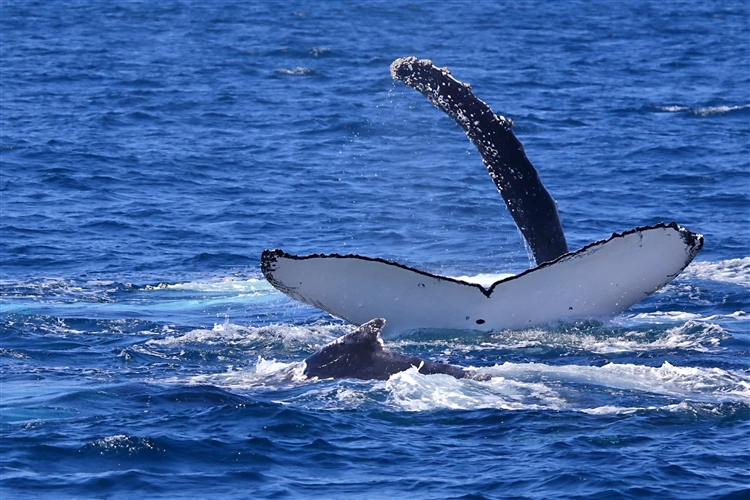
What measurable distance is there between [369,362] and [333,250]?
29.4 feet

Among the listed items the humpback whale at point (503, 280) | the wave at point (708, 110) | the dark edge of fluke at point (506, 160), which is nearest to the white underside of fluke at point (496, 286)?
the humpback whale at point (503, 280)

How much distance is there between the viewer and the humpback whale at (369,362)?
1202cm

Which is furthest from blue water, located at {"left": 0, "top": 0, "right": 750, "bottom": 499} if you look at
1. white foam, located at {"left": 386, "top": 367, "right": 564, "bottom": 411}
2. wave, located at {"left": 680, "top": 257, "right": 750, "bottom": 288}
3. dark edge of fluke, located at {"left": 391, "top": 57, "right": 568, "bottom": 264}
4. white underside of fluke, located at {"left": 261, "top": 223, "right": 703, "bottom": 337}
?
dark edge of fluke, located at {"left": 391, "top": 57, "right": 568, "bottom": 264}

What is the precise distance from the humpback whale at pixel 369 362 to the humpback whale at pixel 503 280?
1.54ft

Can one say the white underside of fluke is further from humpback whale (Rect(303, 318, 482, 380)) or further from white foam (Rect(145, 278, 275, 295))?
white foam (Rect(145, 278, 275, 295))

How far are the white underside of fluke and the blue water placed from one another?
49 cm

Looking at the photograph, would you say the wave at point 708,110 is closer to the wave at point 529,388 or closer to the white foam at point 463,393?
the wave at point 529,388

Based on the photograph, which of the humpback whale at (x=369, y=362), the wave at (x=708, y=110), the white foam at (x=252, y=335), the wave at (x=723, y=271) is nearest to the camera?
the humpback whale at (x=369, y=362)

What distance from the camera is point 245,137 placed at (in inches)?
1232

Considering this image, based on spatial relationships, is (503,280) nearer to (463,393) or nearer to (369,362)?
(463,393)

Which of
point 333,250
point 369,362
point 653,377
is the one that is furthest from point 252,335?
point 333,250

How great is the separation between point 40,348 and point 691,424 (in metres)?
7.60

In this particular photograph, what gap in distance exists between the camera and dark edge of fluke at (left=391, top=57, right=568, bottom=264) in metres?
13.2

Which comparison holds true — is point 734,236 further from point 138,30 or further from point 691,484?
point 138,30
